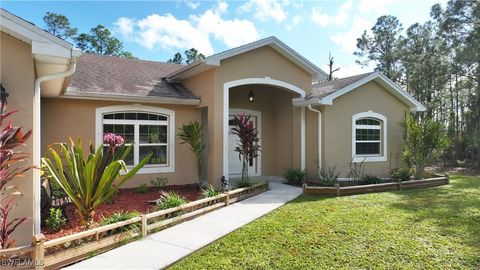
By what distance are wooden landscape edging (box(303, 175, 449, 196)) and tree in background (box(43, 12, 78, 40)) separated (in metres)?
48.7

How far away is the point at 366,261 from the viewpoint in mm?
4938

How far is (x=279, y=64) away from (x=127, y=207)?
285 inches

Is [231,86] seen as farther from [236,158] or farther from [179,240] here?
[179,240]

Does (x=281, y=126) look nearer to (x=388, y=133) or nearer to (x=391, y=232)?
(x=388, y=133)

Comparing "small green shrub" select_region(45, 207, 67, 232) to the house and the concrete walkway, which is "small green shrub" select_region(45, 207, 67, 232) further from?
the house

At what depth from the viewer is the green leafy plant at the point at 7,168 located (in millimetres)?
4574

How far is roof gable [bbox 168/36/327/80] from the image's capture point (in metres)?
10.2

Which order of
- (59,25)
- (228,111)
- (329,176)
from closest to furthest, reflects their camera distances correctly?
(228,111), (329,176), (59,25)

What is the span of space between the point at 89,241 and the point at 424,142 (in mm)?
12198

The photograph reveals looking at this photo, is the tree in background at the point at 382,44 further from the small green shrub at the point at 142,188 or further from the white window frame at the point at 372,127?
the small green shrub at the point at 142,188

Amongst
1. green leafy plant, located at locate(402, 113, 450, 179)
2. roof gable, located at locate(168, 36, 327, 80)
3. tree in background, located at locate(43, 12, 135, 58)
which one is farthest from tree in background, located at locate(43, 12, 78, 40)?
green leafy plant, located at locate(402, 113, 450, 179)

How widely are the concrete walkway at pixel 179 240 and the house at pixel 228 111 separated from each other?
262 cm

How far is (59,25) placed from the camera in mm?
47062

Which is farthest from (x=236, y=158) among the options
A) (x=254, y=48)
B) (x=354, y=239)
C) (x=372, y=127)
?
(x=354, y=239)
